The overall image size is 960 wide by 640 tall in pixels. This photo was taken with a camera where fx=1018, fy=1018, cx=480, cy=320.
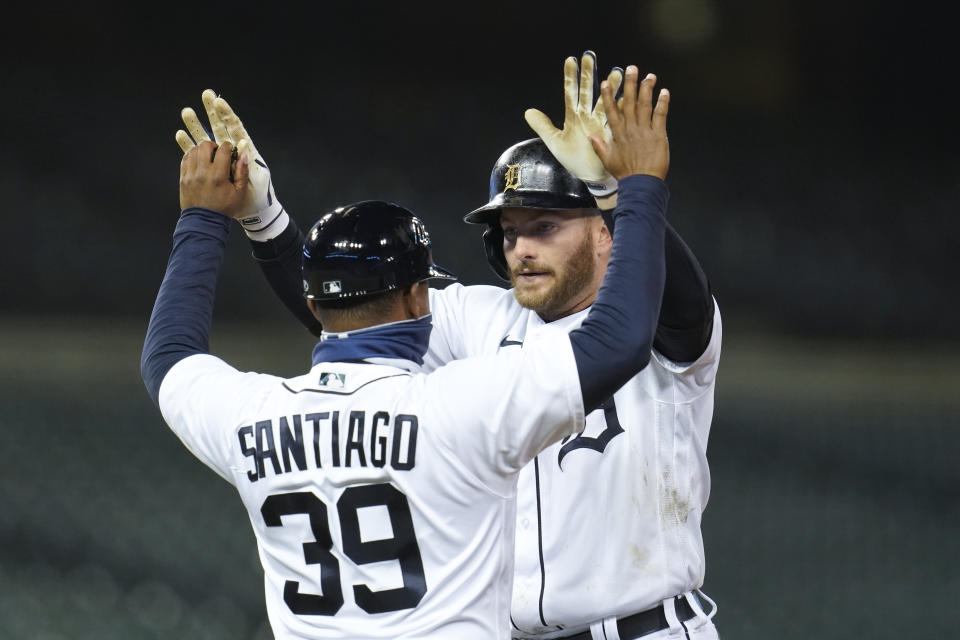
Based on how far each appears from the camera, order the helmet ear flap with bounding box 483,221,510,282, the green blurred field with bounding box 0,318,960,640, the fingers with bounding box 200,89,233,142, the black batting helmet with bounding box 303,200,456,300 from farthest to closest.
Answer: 1. the green blurred field with bounding box 0,318,960,640
2. the helmet ear flap with bounding box 483,221,510,282
3. the fingers with bounding box 200,89,233,142
4. the black batting helmet with bounding box 303,200,456,300

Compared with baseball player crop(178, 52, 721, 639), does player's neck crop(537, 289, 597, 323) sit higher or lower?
higher

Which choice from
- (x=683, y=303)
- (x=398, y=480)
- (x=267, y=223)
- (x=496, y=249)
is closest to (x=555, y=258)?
(x=496, y=249)

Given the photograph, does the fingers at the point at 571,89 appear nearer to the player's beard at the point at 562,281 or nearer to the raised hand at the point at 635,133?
the raised hand at the point at 635,133

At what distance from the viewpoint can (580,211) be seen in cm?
206

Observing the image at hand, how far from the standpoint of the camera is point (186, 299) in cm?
154

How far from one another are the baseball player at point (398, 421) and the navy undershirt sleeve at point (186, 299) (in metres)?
0.02

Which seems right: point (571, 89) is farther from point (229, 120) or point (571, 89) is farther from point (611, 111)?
point (229, 120)

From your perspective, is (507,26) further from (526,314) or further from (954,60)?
(526,314)

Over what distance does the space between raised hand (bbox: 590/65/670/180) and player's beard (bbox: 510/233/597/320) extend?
0.58 meters

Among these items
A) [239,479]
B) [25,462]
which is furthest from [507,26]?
[239,479]

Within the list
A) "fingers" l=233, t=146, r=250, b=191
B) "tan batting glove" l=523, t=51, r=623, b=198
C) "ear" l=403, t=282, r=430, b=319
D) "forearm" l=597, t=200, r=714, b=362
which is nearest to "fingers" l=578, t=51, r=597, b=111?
"tan batting glove" l=523, t=51, r=623, b=198

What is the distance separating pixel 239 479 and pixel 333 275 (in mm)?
315

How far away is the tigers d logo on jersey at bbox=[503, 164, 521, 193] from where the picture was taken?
2029 mm

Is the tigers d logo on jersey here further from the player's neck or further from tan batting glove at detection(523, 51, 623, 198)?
tan batting glove at detection(523, 51, 623, 198)
